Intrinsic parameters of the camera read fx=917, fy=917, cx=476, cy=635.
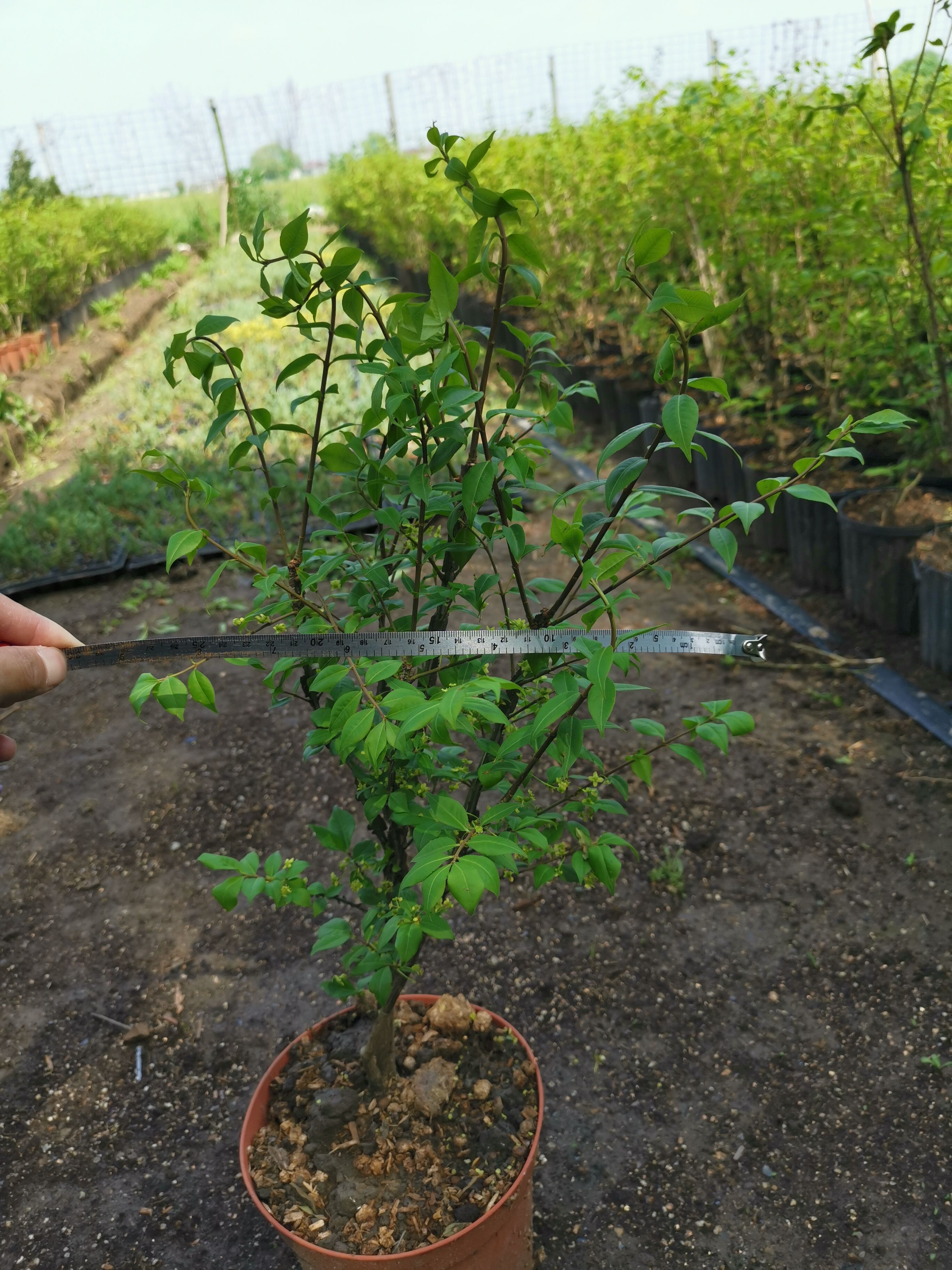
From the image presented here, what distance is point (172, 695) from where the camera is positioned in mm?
1178

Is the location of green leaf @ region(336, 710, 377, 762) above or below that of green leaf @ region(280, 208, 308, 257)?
below

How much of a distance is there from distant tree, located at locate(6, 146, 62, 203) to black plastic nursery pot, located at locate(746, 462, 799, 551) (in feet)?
48.8

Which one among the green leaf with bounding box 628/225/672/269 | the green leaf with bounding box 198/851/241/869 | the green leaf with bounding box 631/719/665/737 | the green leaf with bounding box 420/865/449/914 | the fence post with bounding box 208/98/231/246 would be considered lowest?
the green leaf with bounding box 198/851/241/869

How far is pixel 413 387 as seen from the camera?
47.6 inches

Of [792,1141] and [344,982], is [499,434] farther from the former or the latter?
[792,1141]

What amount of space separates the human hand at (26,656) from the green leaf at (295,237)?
2.53 ft

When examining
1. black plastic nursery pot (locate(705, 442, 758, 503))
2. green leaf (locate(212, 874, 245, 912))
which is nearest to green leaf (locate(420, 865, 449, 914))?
green leaf (locate(212, 874, 245, 912))

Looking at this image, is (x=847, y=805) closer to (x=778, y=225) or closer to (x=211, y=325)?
(x=211, y=325)

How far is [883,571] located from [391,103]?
2347 centimetres

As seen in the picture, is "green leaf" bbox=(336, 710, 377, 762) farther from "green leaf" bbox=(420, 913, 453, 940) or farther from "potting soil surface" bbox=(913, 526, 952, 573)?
"potting soil surface" bbox=(913, 526, 952, 573)

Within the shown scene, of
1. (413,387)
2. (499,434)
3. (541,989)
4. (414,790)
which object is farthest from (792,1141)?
(413,387)

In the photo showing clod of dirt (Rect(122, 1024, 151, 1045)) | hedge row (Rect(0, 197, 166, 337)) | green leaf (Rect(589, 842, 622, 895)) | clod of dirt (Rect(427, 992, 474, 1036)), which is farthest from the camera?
hedge row (Rect(0, 197, 166, 337))

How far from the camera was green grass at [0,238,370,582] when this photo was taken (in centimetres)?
523

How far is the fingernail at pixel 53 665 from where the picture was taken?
1.49 m
